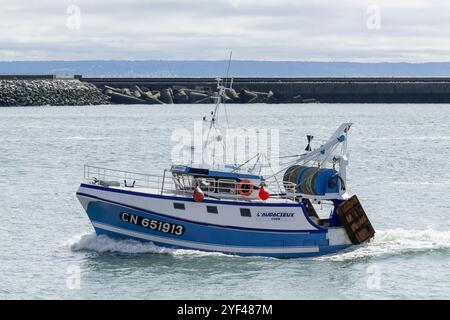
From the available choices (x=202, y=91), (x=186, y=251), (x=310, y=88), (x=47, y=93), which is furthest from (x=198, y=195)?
(x=310, y=88)

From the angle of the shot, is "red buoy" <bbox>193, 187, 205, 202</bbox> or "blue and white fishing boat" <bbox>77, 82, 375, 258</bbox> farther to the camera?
"blue and white fishing boat" <bbox>77, 82, 375, 258</bbox>

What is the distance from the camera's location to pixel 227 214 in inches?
1230

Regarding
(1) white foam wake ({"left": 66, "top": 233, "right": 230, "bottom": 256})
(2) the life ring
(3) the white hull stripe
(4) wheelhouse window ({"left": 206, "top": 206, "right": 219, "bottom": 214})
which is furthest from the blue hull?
(2) the life ring

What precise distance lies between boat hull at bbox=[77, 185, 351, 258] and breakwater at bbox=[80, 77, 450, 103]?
107 metres

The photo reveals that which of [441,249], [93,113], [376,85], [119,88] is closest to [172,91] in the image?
[119,88]

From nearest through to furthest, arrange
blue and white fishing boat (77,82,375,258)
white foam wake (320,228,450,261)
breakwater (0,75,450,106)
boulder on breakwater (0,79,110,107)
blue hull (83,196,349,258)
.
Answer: blue and white fishing boat (77,82,375,258)
blue hull (83,196,349,258)
white foam wake (320,228,450,261)
boulder on breakwater (0,79,110,107)
breakwater (0,75,450,106)

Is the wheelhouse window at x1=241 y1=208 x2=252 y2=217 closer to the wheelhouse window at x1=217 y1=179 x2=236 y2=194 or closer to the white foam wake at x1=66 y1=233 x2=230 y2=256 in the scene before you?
the wheelhouse window at x1=217 y1=179 x2=236 y2=194

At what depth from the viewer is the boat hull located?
31.4 meters

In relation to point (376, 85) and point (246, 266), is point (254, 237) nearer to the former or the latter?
point (246, 266)

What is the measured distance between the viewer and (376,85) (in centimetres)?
15112

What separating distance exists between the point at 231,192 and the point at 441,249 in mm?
7979

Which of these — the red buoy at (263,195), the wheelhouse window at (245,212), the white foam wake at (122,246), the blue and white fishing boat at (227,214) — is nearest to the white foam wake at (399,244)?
the blue and white fishing boat at (227,214)

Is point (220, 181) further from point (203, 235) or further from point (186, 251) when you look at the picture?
point (186, 251)

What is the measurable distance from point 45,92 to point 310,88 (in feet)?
131
